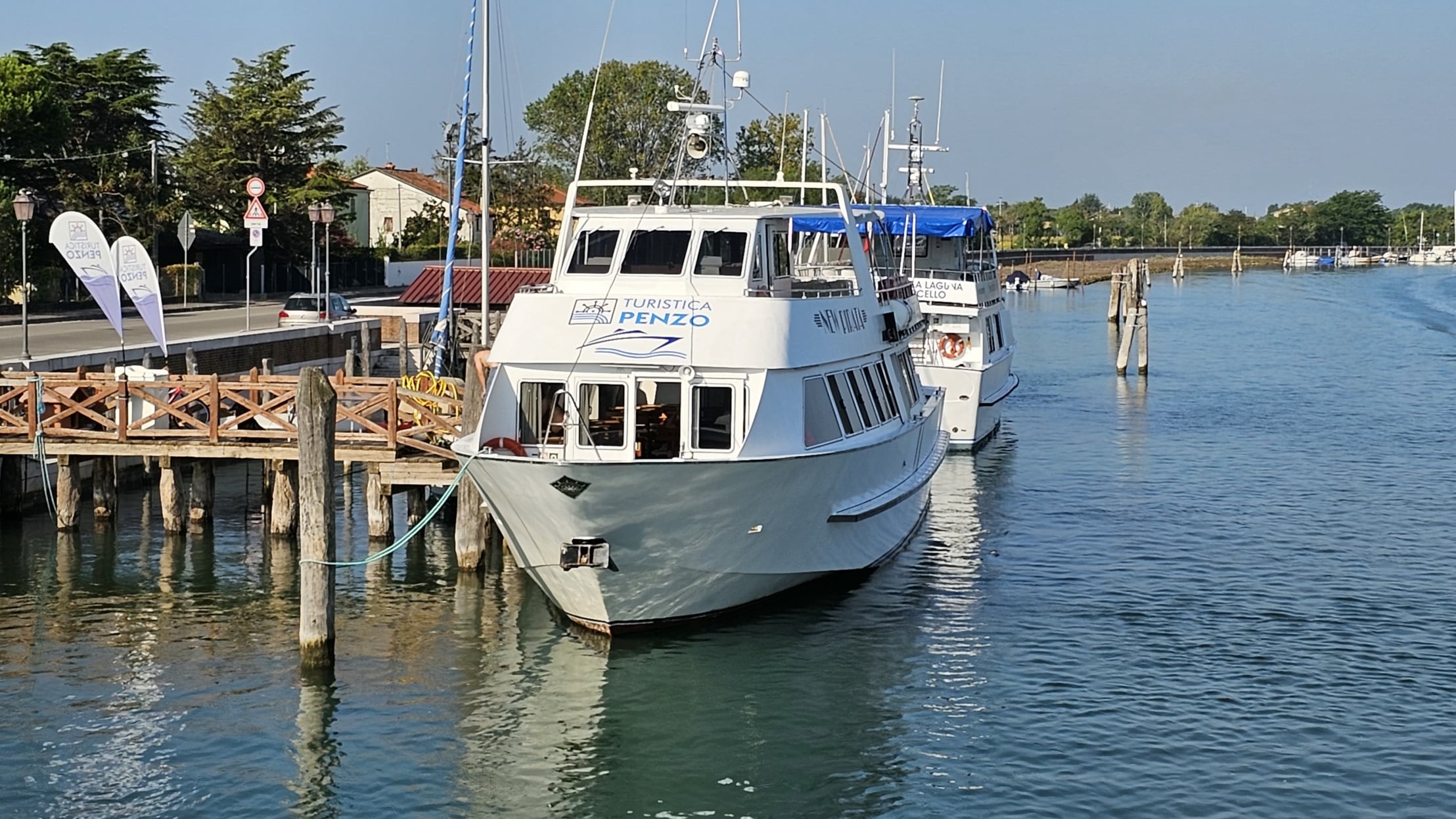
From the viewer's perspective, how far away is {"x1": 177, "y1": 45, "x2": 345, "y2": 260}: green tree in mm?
70312

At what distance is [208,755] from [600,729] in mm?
4286

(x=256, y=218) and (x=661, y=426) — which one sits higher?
(x=256, y=218)

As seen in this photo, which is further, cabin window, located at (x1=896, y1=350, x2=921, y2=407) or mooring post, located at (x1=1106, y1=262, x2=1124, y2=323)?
mooring post, located at (x1=1106, y1=262, x2=1124, y2=323)

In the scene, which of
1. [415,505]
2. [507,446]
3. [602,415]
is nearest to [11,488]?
[415,505]

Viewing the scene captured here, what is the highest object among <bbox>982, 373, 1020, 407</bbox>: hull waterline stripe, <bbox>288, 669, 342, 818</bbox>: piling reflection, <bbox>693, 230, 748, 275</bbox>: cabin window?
<bbox>693, 230, 748, 275</bbox>: cabin window

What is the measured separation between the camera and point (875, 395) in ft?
81.5

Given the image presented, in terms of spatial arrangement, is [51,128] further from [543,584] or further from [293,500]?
[543,584]

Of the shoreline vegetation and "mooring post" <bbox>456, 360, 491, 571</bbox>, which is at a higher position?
the shoreline vegetation

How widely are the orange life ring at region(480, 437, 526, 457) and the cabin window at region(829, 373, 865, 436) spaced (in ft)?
15.1

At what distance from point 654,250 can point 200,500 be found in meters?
10.1

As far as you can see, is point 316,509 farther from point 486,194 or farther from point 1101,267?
point 1101,267

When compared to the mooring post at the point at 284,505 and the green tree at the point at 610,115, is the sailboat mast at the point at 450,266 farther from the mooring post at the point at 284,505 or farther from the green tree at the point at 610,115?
the green tree at the point at 610,115

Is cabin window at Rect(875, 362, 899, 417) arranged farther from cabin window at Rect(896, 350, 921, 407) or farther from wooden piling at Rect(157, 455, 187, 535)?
wooden piling at Rect(157, 455, 187, 535)

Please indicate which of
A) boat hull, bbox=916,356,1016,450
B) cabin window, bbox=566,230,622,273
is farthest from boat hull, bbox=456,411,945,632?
boat hull, bbox=916,356,1016,450
